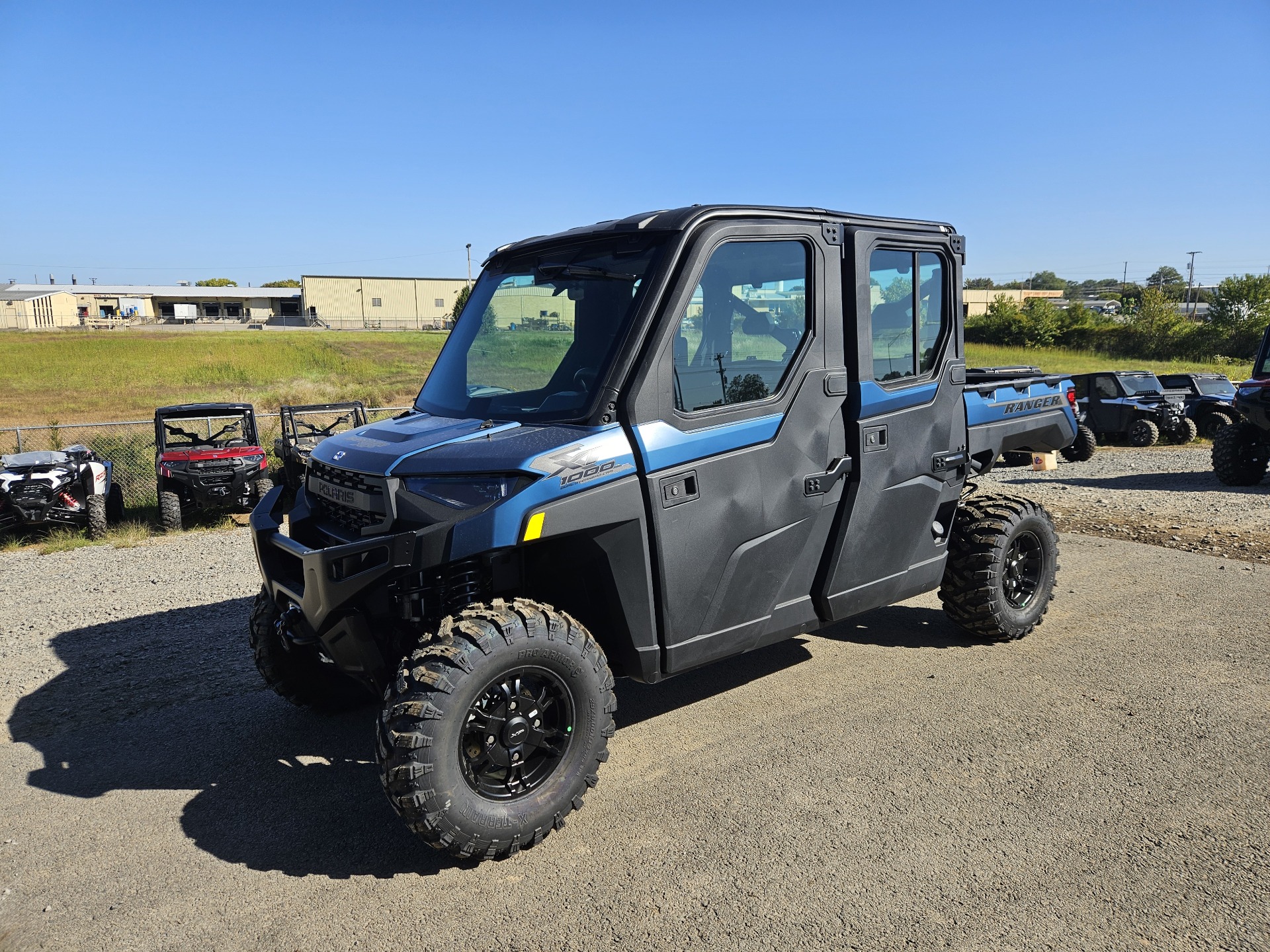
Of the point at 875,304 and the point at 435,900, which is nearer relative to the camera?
the point at 435,900

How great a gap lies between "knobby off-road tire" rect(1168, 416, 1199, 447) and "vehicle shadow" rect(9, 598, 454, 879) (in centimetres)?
1939

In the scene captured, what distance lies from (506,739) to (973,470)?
12.0 feet

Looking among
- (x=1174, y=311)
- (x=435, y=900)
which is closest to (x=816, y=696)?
(x=435, y=900)

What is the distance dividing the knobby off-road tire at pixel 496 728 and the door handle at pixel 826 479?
134cm

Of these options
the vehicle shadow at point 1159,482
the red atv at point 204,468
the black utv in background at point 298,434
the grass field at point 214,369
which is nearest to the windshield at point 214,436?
the red atv at point 204,468

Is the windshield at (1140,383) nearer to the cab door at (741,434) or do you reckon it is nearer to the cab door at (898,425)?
the cab door at (898,425)

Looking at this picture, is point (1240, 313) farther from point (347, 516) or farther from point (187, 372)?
point (347, 516)

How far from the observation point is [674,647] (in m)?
4.09

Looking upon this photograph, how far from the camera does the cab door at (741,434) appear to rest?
13.0ft

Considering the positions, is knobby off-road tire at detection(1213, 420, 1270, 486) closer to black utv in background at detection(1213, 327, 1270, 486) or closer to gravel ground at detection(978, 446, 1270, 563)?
black utv in background at detection(1213, 327, 1270, 486)

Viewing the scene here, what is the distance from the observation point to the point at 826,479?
4.52m

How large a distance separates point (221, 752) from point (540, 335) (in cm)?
280

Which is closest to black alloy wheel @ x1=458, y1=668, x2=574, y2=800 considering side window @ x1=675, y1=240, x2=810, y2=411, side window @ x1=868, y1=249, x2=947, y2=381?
side window @ x1=675, y1=240, x2=810, y2=411

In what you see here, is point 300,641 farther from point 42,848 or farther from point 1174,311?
point 1174,311
